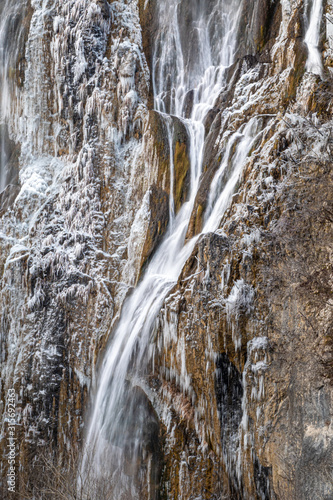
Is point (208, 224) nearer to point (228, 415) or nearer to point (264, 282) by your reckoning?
point (264, 282)

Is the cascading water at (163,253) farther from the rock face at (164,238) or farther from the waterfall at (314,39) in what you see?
the waterfall at (314,39)

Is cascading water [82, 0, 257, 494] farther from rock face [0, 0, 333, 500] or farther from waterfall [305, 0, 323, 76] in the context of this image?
waterfall [305, 0, 323, 76]

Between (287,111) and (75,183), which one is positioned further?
(75,183)

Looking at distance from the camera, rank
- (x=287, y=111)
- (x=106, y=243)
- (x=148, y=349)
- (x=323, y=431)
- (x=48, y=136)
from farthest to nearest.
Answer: (x=48, y=136) < (x=106, y=243) < (x=148, y=349) < (x=287, y=111) < (x=323, y=431)

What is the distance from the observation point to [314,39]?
10.4 m

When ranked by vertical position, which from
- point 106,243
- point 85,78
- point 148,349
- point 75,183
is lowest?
point 148,349

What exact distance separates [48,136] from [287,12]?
10.5 m

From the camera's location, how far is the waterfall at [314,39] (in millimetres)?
9796

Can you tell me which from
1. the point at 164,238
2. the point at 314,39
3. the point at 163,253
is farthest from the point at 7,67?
the point at 314,39

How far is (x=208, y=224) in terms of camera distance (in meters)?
A: 11.3

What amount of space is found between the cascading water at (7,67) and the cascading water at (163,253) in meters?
6.97

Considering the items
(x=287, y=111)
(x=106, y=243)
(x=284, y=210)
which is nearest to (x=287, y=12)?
(x=287, y=111)

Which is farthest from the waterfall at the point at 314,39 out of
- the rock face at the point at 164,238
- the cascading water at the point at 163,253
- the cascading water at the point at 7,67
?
the cascading water at the point at 7,67

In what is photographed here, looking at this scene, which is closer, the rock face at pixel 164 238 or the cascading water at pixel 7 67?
the rock face at pixel 164 238
